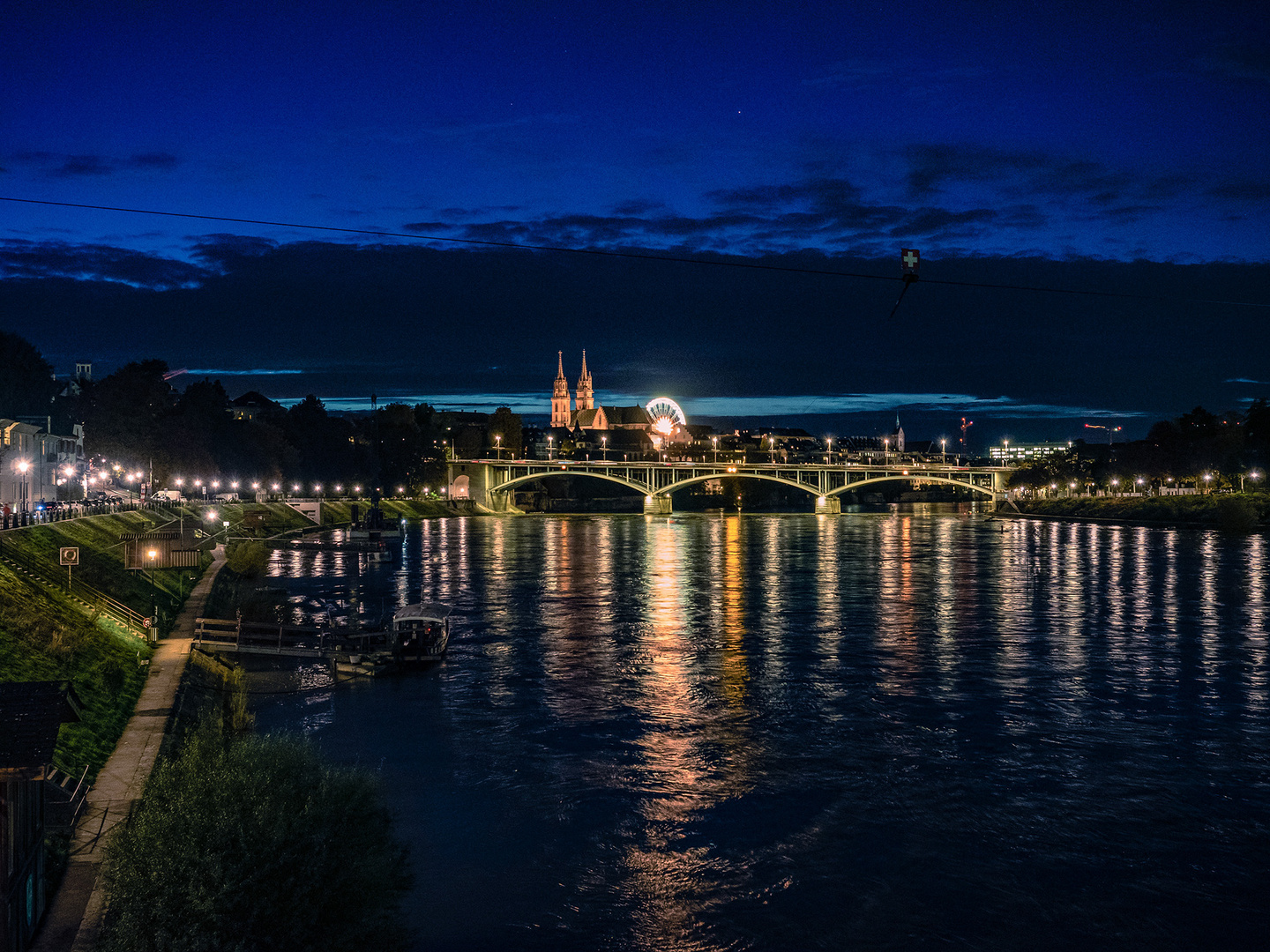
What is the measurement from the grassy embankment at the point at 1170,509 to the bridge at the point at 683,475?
1171 centimetres

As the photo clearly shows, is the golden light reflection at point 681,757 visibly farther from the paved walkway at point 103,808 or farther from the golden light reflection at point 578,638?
the paved walkway at point 103,808

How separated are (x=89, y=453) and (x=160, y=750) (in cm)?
9542

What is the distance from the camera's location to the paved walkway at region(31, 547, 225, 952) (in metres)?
13.5

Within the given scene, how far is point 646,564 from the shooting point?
275ft

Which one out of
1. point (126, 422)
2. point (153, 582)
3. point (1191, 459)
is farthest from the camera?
point (1191, 459)

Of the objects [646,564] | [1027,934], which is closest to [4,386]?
[646,564]

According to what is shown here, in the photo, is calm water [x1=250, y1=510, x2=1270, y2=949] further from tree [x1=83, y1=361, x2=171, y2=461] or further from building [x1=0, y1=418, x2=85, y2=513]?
tree [x1=83, y1=361, x2=171, y2=461]

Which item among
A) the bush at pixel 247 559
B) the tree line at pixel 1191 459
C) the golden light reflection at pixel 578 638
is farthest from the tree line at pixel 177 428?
the tree line at pixel 1191 459

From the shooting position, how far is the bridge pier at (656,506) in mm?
165125

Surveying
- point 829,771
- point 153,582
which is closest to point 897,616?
point 829,771

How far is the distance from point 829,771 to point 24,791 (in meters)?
18.0

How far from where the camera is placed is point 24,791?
13.1 metres

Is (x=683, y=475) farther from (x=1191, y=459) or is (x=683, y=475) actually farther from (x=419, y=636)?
(x=419, y=636)

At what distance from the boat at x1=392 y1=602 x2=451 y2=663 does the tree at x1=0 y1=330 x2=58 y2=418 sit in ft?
212
